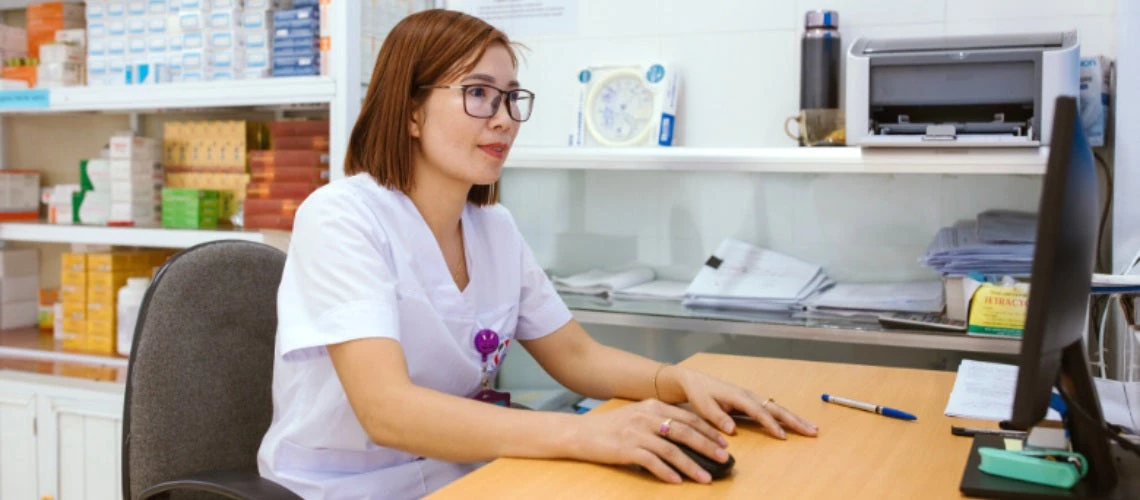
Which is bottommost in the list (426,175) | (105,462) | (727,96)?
(105,462)

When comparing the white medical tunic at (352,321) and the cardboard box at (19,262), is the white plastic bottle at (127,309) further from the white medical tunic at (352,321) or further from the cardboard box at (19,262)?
the white medical tunic at (352,321)

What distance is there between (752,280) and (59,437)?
1.81 m

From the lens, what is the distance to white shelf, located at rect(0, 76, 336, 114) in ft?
8.70

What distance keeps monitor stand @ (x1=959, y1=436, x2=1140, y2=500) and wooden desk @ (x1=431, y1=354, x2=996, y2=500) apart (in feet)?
0.07

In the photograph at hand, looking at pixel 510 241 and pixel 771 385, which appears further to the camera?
pixel 510 241

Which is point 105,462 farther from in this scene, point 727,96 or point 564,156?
point 727,96

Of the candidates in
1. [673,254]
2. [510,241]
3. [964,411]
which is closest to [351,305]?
[510,241]

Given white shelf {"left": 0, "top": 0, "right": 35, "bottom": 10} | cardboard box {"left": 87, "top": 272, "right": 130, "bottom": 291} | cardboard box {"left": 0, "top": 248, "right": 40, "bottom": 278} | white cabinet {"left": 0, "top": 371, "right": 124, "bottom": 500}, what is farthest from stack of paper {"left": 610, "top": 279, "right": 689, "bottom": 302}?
white shelf {"left": 0, "top": 0, "right": 35, "bottom": 10}

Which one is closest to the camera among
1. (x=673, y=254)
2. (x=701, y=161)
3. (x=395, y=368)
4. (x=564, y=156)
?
(x=395, y=368)

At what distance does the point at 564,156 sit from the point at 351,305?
1.41m

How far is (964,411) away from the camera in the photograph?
1.43 m

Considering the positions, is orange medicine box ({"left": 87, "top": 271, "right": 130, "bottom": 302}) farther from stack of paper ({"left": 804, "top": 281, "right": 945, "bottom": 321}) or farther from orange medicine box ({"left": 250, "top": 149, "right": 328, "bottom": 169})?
stack of paper ({"left": 804, "top": 281, "right": 945, "bottom": 321})

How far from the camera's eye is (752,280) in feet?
8.39

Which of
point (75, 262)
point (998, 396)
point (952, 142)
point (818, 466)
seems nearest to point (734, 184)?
point (952, 142)
